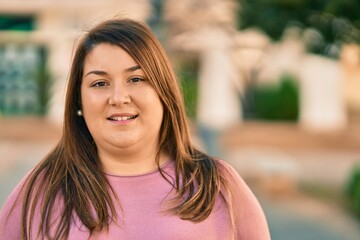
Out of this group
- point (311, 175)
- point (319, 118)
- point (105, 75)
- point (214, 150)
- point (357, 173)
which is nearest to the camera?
point (105, 75)

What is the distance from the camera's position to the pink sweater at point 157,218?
94.1 inches

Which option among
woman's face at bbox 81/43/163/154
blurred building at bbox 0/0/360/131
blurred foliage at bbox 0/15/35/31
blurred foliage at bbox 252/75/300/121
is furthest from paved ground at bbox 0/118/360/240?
woman's face at bbox 81/43/163/154

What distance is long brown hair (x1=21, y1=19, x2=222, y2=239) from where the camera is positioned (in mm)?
2404

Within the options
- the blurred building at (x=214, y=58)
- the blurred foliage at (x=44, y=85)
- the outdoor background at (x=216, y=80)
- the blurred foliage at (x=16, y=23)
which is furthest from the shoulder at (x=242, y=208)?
the blurred foliage at (x=16, y=23)

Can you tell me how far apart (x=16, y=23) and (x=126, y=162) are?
18737 mm

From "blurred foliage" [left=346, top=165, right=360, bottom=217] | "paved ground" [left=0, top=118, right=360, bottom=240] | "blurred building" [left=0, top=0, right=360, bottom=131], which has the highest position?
"blurred building" [left=0, top=0, right=360, bottom=131]

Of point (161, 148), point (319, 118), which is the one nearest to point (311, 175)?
point (319, 118)

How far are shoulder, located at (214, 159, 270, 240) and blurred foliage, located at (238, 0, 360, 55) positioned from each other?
655cm

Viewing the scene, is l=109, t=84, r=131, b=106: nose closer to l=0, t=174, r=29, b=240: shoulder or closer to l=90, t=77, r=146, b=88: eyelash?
l=90, t=77, r=146, b=88: eyelash

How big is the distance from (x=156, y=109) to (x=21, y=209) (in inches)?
20.2

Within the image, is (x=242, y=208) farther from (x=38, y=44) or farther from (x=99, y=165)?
(x=38, y=44)

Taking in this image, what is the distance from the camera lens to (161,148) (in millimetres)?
2602

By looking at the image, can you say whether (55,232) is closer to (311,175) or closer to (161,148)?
(161,148)

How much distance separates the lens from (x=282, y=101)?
62.8ft
